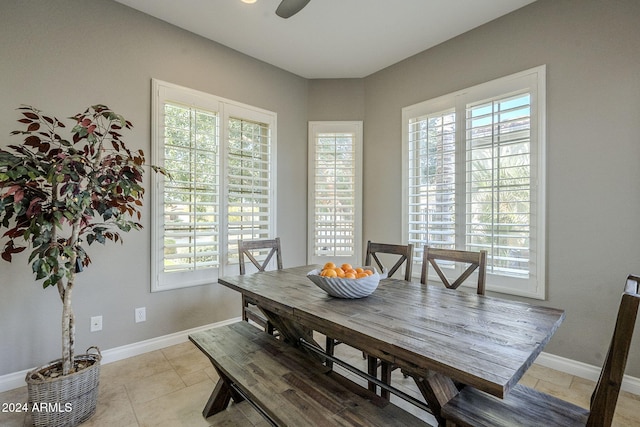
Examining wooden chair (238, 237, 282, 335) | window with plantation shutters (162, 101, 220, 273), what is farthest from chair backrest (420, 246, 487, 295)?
window with plantation shutters (162, 101, 220, 273)

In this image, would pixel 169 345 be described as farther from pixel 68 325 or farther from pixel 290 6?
pixel 290 6

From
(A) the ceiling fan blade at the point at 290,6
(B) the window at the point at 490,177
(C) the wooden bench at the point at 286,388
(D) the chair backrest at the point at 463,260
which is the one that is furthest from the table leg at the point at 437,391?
(A) the ceiling fan blade at the point at 290,6

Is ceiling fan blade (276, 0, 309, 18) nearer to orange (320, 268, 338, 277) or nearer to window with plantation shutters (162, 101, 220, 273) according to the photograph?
window with plantation shutters (162, 101, 220, 273)

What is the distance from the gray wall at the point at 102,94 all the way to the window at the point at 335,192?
115 centimetres

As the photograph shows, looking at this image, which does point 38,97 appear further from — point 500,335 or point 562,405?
point 562,405

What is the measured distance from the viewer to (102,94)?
2.51 meters

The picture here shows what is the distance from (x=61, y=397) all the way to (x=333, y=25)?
3.55 meters

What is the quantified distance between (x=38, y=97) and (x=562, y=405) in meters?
3.71

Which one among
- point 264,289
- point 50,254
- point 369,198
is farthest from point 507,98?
point 50,254

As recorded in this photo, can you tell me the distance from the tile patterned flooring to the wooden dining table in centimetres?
74

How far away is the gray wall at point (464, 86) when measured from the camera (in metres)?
2.15

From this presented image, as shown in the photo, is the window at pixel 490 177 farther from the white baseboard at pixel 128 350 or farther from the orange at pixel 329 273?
the white baseboard at pixel 128 350

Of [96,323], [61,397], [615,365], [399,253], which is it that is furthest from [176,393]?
[615,365]

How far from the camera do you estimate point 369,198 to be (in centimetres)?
393
